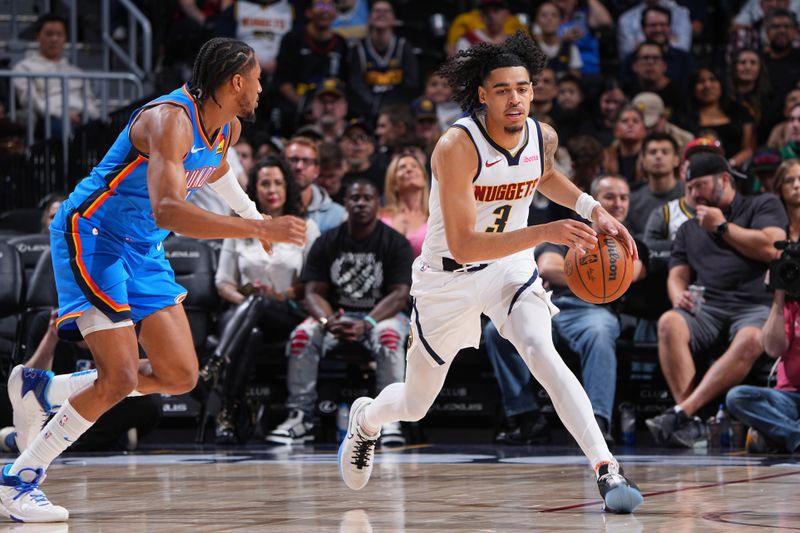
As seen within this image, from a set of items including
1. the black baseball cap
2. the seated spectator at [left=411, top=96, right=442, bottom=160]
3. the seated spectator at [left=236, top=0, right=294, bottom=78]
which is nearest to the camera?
the black baseball cap

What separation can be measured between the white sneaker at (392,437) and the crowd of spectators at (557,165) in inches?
0.7

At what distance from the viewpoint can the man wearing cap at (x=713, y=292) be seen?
7.29 m

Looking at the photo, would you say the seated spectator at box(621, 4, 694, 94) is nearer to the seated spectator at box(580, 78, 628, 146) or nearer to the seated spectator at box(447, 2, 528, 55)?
the seated spectator at box(580, 78, 628, 146)

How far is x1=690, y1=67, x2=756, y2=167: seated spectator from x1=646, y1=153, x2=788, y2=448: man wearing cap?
7.51 ft

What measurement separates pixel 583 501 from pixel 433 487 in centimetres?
80

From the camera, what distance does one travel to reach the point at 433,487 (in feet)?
17.2

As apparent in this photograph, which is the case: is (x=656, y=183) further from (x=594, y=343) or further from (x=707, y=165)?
(x=594, y=343)

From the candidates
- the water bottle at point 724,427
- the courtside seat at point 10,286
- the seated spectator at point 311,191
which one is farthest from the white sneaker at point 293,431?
the water bottle at point 724,427

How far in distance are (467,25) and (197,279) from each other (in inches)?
192

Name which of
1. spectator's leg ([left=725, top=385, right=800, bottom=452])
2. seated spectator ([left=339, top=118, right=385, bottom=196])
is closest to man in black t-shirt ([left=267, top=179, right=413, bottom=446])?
seated spectator ([left=339, top=118, right=385, bottom=196])

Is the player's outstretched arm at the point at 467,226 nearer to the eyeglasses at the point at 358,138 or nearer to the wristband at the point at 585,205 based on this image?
the wristband at the point at 585,205

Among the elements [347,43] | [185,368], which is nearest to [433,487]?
[185,368]

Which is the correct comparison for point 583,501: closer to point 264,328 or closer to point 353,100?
point 264,328

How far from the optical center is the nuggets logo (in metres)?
4.69
